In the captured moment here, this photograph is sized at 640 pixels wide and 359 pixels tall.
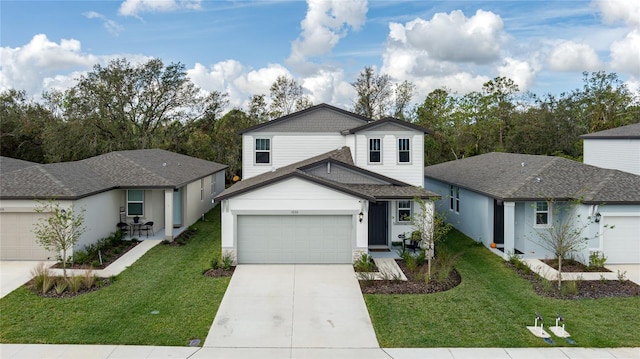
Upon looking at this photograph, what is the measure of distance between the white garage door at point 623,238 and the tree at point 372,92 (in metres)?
31.0

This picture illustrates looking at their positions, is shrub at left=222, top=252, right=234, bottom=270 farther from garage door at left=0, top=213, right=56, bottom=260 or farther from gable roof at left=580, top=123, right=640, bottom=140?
gable roof at left=580, top=123, right=640, bottom=140

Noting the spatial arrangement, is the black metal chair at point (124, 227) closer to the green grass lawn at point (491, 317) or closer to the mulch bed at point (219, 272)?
the mulch bed at point (219, 272)

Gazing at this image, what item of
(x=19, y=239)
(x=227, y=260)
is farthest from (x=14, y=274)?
(x=227, y=260)

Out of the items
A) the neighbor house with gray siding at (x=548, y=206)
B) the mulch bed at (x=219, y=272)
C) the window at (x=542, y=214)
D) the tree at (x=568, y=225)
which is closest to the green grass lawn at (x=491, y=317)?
the tree at (x=568, y=225)

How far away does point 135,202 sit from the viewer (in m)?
19.7

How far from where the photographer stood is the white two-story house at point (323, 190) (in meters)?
15.1

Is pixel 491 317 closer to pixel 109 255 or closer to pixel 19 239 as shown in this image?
pixel 109 255

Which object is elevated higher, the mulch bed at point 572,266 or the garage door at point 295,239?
the garage door at point 295,239

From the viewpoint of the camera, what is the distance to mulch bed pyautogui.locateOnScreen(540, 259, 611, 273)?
14797 mm

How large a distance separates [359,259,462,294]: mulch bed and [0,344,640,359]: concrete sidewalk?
141 inches

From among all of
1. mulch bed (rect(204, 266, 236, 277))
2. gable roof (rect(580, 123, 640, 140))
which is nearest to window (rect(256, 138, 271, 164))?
mulch bed (rect(204, 266, 236, 277))

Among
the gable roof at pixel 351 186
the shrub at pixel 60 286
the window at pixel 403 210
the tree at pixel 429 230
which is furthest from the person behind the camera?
the window at pixel 403 210

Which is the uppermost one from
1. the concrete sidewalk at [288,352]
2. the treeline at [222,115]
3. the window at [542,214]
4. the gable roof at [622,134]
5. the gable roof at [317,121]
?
the treeline at [222,115]

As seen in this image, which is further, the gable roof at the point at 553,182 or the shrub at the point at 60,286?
the gable roof at the point at 553,182
